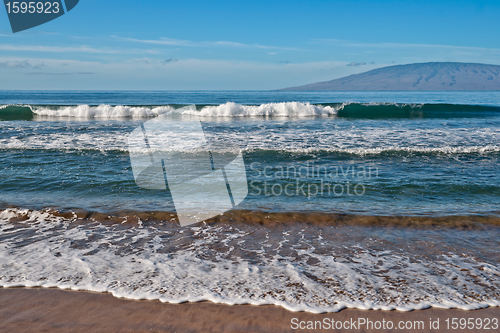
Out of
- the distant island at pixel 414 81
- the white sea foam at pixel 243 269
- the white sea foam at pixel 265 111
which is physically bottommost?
the white sea foam at pixel 243 269

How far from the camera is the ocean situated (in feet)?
9.96

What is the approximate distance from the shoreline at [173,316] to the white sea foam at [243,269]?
9 cm

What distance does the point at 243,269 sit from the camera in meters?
3.39

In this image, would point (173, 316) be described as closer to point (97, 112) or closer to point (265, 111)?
point (265, 111)

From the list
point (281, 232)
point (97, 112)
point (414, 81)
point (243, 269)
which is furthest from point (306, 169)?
point (414, 81)

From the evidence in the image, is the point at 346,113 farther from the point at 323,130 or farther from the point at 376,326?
the point at 376,326

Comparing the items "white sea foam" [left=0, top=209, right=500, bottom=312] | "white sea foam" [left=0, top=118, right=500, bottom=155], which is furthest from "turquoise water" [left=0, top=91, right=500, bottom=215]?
"white sea foam" [left=0, top=209, right=500, bottom=312]

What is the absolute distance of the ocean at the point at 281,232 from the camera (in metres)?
3.04

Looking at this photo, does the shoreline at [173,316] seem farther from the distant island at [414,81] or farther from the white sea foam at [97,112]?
the distant island at [414,81]

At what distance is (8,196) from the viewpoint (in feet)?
19.6

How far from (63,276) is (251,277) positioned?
6.16 feet

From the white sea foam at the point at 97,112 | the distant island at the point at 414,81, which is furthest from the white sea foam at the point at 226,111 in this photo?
the distant island at the point at 414,81

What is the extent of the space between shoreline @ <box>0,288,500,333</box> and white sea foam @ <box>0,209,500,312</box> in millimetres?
85

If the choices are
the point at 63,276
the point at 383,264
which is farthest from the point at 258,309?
the point at 63,276
